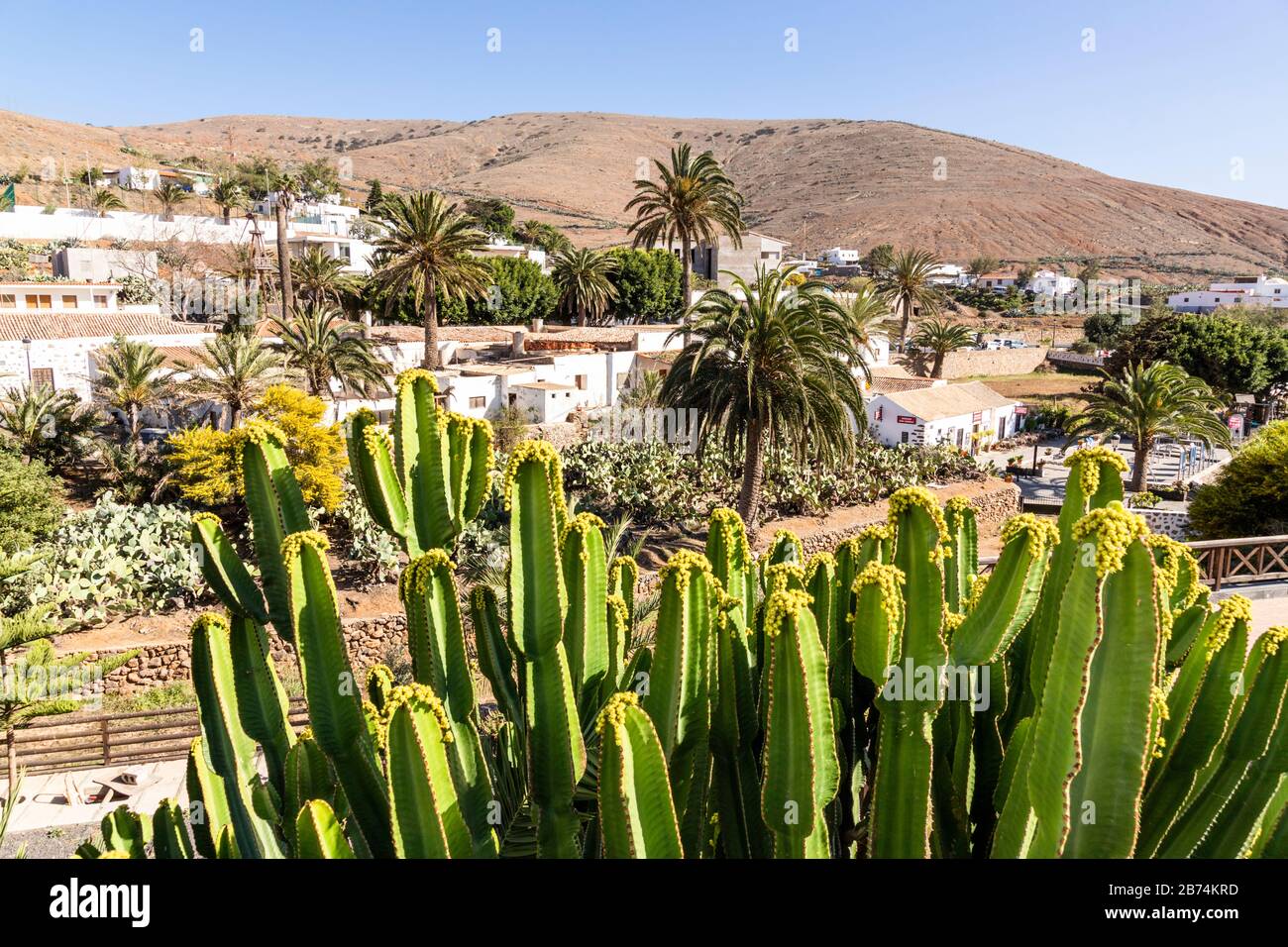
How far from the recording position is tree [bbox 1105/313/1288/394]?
133ft

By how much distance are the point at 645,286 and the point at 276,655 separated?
124 ft

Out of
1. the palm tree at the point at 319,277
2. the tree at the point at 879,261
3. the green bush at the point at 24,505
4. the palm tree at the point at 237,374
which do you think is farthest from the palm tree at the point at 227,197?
the tree at the point at 879,261

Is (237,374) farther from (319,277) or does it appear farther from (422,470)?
(422,470)

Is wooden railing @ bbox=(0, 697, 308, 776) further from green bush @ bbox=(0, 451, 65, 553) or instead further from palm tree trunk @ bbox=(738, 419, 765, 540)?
palm tree trunk @ bbox=(738, 419, 765, 540)

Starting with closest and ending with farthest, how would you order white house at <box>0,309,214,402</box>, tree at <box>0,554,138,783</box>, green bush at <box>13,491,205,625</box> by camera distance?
tree at <box>0,554,138,783</box> → green bush at <box>13,491,205,625</box> → white house at <box>0,309,214,402</box>

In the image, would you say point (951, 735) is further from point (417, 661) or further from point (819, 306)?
point (819, 306)

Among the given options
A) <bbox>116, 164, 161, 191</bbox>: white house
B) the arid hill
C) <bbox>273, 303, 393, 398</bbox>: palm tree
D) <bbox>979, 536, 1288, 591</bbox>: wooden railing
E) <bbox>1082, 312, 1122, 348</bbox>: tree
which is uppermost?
the arid hill

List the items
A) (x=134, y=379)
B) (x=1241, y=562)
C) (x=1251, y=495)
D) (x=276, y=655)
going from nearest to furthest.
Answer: (x=1241, y=562) < (x=276, y=655) < (x=1251, y=495) < (x=134, y=379)

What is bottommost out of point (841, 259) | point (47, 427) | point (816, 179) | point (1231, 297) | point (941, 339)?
point (47, 427)

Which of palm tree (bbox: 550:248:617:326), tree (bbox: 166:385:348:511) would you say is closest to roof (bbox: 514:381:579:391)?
tree (bbox: 166:385:348:511)

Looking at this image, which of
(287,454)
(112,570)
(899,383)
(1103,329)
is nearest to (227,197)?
(287,454)

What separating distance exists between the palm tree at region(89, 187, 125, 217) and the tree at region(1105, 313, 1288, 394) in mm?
62552

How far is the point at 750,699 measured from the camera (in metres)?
3.68

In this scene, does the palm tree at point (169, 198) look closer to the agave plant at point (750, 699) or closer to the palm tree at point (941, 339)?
the palm tree at point (941, 339)
